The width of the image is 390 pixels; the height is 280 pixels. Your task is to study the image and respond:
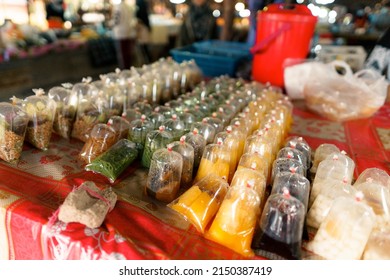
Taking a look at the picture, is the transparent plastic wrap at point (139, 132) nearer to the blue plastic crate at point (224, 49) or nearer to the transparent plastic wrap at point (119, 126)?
the transparent plastic wrap at point (119, 126)

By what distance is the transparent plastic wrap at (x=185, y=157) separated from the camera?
1325mm

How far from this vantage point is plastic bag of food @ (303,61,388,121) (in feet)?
7.25

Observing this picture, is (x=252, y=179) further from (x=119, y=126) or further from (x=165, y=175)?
(x=119, y=126)

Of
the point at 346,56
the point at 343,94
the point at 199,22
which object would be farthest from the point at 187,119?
the point at 199,22

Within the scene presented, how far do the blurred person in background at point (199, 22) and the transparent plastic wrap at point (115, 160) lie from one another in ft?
14.3

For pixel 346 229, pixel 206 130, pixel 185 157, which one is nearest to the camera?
pixel 346 229

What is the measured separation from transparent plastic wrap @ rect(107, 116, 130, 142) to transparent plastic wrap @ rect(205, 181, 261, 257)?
2.37 ft

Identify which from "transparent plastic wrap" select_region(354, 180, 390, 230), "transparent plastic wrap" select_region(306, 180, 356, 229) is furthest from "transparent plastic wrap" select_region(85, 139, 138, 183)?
"transparent plastic wrap" select_region(354, 180, 390, 230)

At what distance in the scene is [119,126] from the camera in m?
1.58

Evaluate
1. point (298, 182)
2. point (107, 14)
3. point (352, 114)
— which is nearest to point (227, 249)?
point (298, 182)

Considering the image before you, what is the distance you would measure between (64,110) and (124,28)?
4.13 meters

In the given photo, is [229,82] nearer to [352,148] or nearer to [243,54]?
[243,54]

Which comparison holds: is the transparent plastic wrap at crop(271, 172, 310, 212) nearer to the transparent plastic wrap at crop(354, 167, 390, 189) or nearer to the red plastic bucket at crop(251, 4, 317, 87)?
the transparent plastic wrap at crop(354, 167, 390, 189)
